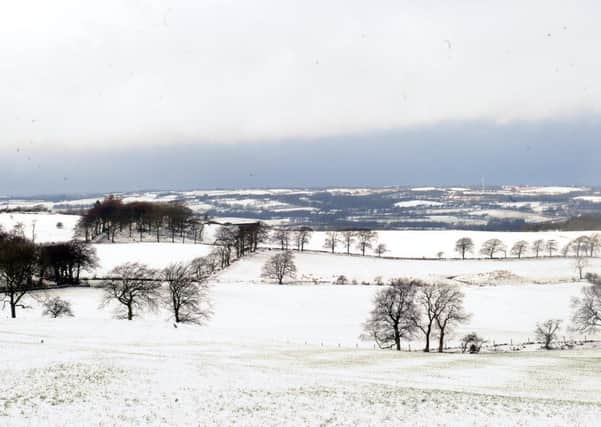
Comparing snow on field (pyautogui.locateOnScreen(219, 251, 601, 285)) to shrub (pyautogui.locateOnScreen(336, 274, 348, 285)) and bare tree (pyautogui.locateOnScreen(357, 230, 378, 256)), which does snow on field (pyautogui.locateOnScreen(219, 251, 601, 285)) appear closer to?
shrub (pyautogui.locateOnScreen(336, 274, 348, 285))

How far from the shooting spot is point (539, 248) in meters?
147

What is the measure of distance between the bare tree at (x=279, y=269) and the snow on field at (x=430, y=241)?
5156 centimetres

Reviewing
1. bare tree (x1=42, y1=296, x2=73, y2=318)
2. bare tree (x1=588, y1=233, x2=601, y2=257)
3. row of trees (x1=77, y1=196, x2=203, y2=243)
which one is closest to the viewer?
bare tree (x1=42, y1=296, x2=73, y2=318)

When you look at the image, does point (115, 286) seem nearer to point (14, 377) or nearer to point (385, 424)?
point (14, 377)

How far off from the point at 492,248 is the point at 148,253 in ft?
302

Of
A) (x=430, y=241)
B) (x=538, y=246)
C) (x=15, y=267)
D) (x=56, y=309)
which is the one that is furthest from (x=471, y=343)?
(x=430, y=241)

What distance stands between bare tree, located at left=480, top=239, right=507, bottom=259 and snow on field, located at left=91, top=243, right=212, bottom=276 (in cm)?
7702

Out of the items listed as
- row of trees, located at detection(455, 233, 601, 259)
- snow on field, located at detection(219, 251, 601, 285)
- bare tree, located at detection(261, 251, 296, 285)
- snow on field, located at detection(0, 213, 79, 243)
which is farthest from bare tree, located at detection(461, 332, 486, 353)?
snow on field, located at detection(0, 213, 79, 243)

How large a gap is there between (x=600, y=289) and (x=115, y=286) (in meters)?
64.4

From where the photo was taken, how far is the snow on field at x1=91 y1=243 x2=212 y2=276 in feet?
343

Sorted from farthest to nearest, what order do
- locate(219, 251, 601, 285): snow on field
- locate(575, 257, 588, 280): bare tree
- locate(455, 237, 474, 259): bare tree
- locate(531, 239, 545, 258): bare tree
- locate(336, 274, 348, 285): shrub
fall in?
locate(455, 237, 474, 259): bare tree, locate(531, 239, 545, 258): bare tree, locate(575, 257, 588, 280): bare tree, locate(219, 251, 601, 285): snow on field, locate(336, 274, 348, 285): shrub

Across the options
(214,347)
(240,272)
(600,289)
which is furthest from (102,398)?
(240,272)

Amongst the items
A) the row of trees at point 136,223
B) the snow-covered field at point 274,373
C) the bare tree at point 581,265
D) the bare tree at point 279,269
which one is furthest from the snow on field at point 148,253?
the bare tree at point 581,265

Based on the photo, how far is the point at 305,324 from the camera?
60.5m
